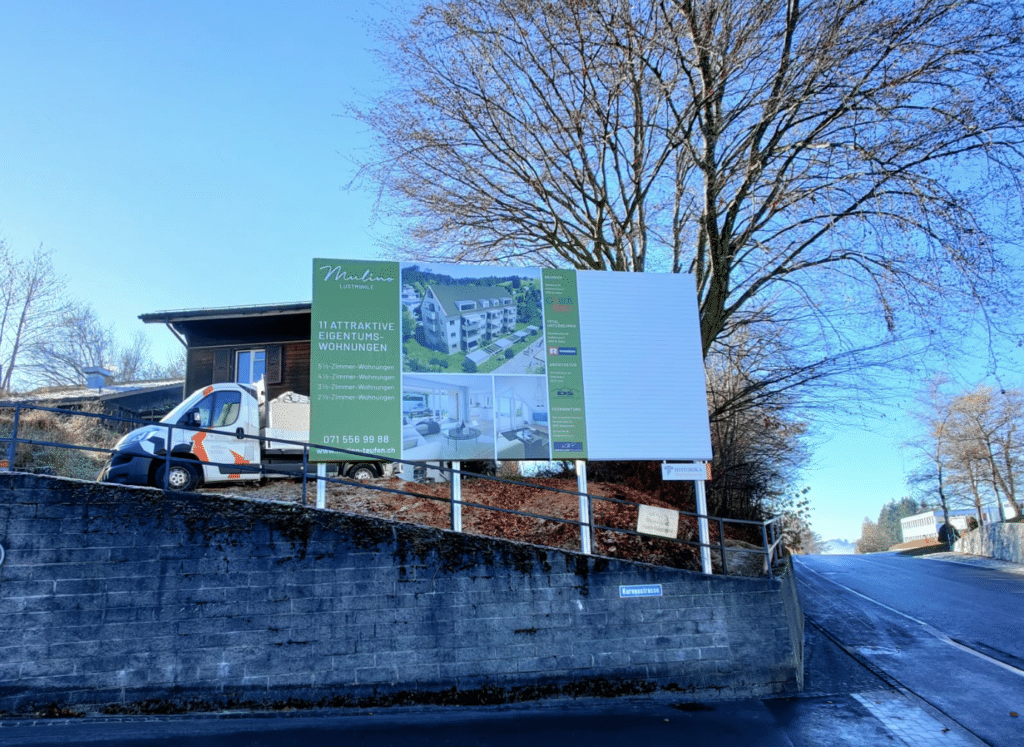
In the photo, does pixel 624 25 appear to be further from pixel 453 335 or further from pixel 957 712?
pixel 957 712

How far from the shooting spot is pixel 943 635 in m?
13.0

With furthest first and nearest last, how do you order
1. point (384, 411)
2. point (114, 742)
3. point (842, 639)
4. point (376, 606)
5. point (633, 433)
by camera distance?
point (842, 639), point (633, 433), point (384, 411), point (376, 606), point (114, 742)

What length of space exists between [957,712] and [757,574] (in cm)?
361

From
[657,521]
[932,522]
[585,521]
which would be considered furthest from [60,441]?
[932,522]

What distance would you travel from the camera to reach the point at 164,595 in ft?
27.3

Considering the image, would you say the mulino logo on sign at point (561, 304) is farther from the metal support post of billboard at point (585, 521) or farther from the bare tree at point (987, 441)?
the bare tree at point (987, 441)

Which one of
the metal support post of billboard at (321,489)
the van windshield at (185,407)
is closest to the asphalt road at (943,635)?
the metal support post of billboard at (321,489)

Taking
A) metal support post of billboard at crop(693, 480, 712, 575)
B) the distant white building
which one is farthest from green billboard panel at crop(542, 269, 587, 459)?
the distant white building

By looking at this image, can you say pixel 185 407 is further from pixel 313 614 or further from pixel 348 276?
pixel 313 614

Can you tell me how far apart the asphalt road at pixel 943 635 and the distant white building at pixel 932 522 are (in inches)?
974

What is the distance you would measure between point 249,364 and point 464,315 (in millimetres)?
11762

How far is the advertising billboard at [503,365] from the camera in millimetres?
10445

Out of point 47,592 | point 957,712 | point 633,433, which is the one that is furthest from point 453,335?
point 957,712

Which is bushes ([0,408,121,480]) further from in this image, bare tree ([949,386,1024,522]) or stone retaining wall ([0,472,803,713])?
bare tree ([949,386,1024,522])
